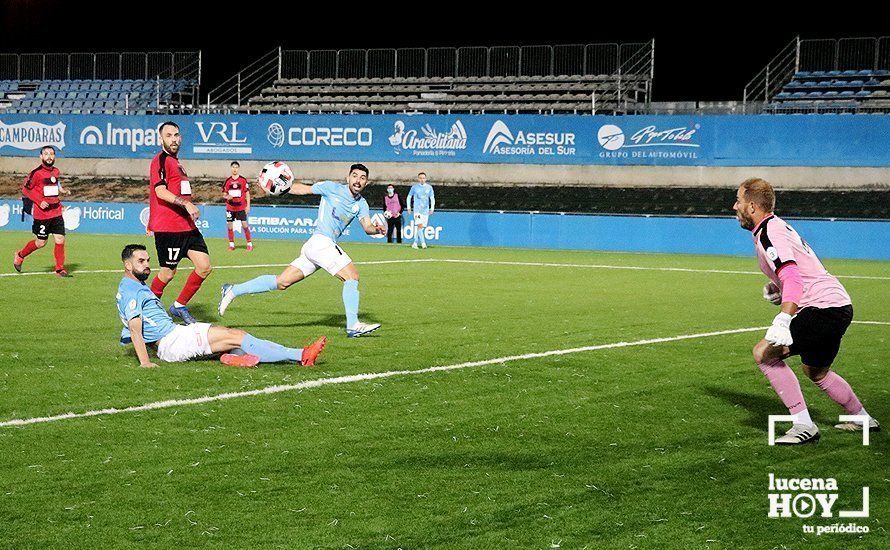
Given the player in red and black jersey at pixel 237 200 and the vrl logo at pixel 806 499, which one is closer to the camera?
the vrl logo at pixel 806 499

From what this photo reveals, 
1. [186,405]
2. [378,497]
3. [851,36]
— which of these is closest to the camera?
[378,497]

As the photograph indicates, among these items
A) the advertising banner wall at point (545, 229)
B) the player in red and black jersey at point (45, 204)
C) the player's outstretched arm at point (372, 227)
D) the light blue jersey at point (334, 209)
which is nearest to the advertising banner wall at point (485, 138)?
the advertising banner wall at point (545, 229)

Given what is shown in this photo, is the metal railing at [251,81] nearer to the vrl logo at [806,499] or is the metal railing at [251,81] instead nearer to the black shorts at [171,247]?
the black shorts at [171,247]

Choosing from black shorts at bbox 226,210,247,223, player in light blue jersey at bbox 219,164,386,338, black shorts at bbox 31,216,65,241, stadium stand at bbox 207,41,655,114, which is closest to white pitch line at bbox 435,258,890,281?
black shorts at bbox 226,210,247,223

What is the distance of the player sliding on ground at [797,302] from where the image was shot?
695cm

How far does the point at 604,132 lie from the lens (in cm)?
3650

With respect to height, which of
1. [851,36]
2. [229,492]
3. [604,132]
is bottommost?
[229,492]

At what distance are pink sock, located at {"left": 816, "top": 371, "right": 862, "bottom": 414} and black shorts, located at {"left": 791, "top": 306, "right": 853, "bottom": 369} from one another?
29 cm

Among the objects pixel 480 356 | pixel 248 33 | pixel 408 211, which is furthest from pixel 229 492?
pixel 248 33

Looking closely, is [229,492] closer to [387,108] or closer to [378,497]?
[378,497]

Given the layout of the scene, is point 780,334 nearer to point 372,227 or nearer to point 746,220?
point 746,220

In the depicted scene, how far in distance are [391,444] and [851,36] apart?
3592cm

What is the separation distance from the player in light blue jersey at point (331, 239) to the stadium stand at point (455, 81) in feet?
83.4

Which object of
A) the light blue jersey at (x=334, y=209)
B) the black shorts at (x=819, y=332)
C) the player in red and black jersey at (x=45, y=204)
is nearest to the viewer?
the black shorts at (x=819, y=332)
